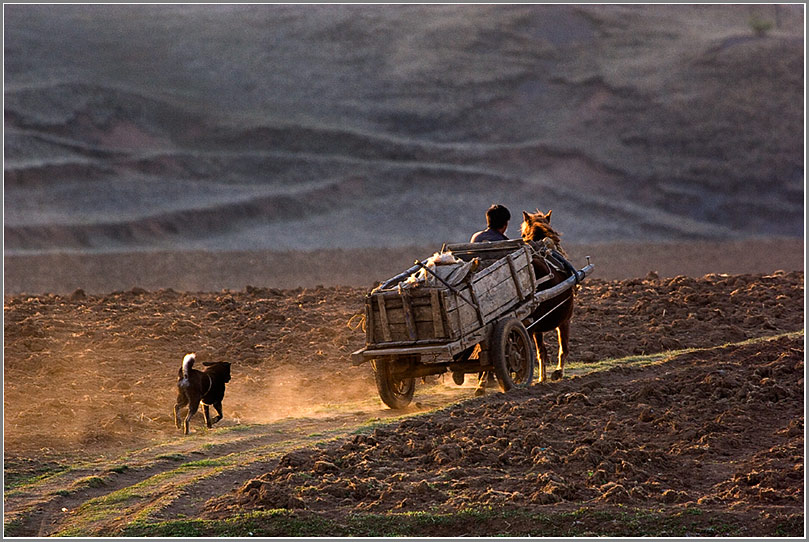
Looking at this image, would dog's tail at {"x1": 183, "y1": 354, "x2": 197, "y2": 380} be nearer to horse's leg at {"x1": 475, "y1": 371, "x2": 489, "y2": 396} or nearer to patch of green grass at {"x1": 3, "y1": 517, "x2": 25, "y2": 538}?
patch of green grass at {"x1": 3, "y1": 517, "x2": 25, "y2": 538}

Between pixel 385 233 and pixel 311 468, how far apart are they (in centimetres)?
3693

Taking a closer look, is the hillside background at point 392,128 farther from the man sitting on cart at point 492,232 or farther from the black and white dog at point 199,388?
the black and white dog at point 199,388

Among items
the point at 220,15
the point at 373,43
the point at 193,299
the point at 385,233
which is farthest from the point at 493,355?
the point at 220,15

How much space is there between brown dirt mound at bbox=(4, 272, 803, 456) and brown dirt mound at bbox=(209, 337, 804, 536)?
2.75 m

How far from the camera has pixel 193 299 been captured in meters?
18.9

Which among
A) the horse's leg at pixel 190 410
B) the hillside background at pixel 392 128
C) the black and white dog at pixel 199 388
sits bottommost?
the horse's leg at pixel 190 410

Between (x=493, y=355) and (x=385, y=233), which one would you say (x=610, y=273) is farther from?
(x=493, y=355)

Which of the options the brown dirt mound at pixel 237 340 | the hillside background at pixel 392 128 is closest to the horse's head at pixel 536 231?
the brown dirt mound at pixel 237 340

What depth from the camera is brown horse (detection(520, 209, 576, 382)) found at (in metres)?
12.9

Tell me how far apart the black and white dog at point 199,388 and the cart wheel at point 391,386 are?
1547mm

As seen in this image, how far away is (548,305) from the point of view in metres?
12.9

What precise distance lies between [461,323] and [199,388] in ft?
8.69

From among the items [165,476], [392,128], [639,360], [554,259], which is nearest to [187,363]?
[165,476]

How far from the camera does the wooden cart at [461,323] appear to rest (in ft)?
36.4
